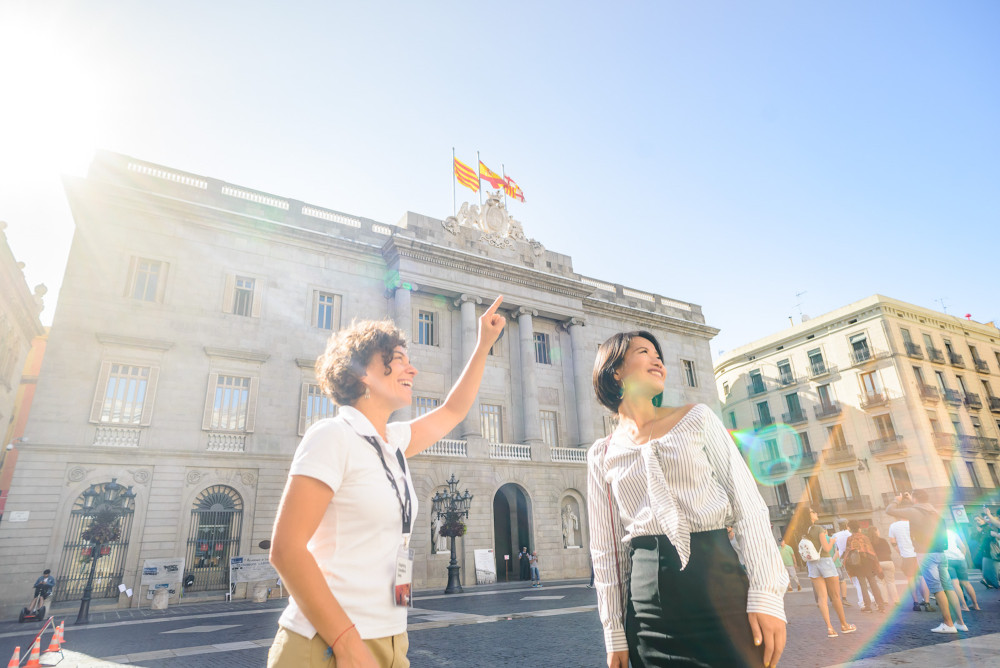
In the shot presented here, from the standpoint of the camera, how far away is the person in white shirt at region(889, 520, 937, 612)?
9422mm

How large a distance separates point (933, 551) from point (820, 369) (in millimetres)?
36897

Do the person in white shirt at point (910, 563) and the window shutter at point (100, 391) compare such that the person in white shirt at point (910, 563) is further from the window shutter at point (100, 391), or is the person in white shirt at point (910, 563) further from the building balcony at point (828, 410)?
the building balcony at point (828, 410)

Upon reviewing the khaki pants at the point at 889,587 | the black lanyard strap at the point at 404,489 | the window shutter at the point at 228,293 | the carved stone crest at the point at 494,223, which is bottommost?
the khaki pants at the point at 889,587

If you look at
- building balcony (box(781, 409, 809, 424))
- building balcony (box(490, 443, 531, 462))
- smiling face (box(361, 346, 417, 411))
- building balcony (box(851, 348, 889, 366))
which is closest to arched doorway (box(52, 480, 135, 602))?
building balcony (box(490, 443, 531, 462))

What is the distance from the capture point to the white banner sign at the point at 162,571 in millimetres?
17516

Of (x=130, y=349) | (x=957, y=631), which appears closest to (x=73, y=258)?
(x=130, y=349)

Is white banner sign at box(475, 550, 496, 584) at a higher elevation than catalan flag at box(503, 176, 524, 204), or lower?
lower

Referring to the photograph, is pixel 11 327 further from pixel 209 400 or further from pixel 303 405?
pixel 303 405

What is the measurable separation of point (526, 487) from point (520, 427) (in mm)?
2901

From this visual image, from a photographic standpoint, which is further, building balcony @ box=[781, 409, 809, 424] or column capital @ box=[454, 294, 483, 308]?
building balcony @ box=[781, 409, 809, 424]

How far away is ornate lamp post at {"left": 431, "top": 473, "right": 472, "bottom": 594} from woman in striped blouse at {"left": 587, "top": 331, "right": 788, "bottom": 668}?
17856 millimetres

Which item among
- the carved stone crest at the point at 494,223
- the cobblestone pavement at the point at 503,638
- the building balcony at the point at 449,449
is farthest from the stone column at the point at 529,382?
the cobblestone pavement at the point at 503,638

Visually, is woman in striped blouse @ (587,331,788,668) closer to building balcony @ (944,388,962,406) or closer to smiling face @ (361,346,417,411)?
smiling face @ (361,346,417,411)

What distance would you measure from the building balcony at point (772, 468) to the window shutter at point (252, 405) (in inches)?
1436
